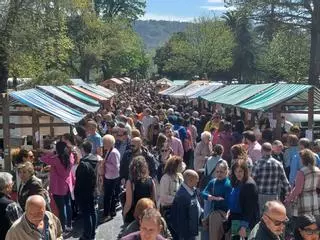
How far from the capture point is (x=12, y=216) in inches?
232

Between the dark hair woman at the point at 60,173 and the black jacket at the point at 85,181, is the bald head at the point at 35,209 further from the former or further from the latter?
the dark hair woman at the point at 60,173

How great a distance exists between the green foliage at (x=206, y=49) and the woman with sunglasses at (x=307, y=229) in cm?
5700

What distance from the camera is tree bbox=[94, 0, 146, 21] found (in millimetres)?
76000

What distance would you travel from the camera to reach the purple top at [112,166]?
9797mm

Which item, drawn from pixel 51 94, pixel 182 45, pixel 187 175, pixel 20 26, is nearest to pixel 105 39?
pixel 182 45

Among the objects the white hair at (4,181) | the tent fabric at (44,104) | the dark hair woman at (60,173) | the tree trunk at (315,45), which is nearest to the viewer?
the white hair at (4,181)

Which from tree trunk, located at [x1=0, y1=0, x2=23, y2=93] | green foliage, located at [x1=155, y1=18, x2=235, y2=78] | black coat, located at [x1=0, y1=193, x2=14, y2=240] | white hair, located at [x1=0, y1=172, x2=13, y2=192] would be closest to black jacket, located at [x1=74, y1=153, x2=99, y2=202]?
white hair, located at [x1=0, y1=172, x2=13, y2=192]

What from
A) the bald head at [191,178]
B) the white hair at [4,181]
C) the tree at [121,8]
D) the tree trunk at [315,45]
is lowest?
the bald head at [191,178]

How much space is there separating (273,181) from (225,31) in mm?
56842

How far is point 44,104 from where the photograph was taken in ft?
38.5

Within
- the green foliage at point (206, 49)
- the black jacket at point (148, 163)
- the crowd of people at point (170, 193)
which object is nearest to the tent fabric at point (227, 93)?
the crowd of people at point (170, 193)

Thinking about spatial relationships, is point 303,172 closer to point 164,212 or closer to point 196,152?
point 164,212

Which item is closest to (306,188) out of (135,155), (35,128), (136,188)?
(136,188)

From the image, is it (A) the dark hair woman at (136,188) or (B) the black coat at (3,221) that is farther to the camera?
(A) the dark hair woman at (136,188)
